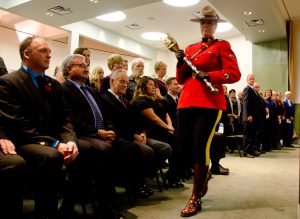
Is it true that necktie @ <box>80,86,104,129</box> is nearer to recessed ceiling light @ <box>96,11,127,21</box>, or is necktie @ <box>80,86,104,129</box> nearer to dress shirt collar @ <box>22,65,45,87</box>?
dress shirt collar @ <box>22,65,45,87</box>

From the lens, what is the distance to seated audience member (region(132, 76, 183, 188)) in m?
3.08

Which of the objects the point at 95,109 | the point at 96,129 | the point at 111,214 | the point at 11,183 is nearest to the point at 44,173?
the point at 11,183

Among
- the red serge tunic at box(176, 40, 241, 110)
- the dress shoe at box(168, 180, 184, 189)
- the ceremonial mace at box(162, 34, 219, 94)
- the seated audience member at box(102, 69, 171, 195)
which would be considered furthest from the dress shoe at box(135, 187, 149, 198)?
the ceremonial mace at box(162, 34, 219, 94)

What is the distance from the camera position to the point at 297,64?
902cm

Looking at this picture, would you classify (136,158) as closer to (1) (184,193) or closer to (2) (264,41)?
(1) (184,193)

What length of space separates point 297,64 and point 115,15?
215 inches

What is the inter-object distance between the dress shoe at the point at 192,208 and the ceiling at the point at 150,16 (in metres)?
4.83

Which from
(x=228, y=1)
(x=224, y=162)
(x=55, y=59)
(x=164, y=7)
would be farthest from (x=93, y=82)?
(x=55, y=59)

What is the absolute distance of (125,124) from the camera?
2596 mm

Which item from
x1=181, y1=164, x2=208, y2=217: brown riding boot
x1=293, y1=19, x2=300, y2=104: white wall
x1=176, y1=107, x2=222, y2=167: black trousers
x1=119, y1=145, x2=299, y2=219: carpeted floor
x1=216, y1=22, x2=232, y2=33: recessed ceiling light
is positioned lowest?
x1=119, y1=145, x2=299, y2=219: carpeted floor

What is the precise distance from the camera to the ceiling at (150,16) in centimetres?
645

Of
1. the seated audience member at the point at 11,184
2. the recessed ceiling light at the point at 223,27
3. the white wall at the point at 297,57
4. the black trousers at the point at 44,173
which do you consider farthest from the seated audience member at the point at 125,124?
the white wall at the point at 297,57

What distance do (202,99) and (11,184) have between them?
132 cm

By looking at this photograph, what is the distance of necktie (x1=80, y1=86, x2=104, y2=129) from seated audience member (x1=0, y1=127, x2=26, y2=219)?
84 centimetres
